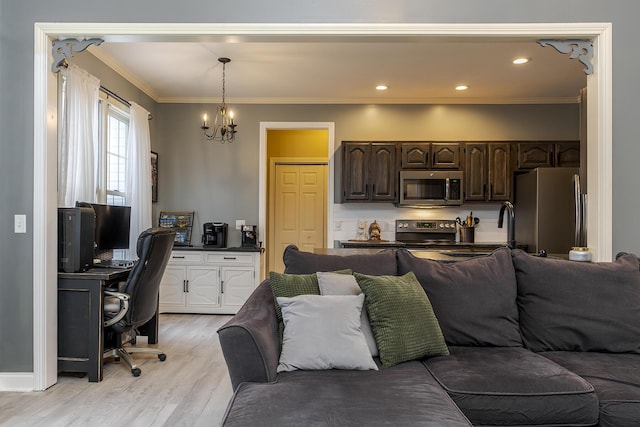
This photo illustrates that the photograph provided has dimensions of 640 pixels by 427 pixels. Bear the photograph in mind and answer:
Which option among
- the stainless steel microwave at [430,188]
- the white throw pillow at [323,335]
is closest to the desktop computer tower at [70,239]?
the white throw pillow at [323,335]

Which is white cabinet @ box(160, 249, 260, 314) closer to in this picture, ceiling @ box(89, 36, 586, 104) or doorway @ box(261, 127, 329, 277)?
doorway @ box(261, 127, 329, 277)

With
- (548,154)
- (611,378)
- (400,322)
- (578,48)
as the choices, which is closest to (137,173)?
(400,322)

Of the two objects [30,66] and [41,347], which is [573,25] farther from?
[41,347]

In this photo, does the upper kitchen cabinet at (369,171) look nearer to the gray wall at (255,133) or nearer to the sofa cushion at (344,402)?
the gray wall at (255,133)

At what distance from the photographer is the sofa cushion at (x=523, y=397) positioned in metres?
1.83

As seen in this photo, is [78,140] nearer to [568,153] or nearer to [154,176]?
[154,176]

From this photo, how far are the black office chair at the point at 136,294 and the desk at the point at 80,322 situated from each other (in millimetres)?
130

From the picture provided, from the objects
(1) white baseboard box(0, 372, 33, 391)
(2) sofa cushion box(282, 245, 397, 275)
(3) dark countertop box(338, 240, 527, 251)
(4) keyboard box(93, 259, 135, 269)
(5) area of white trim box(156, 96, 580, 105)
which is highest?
(5) area of white trim box(156, 96, 580, 105)

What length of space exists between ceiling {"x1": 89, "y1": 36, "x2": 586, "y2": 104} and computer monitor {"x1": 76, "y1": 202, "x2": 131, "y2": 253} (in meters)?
1.45

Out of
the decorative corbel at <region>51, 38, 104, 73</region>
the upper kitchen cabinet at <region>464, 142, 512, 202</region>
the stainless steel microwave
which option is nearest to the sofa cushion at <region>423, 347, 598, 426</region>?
the decorative corbel at <region>51, 38, 104, 73</region>

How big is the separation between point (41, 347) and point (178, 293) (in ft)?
8.23

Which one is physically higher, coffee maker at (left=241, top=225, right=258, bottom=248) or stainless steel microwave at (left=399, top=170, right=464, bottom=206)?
stainless steel microwave at (left=399, top=170, right=464, bottom=206)

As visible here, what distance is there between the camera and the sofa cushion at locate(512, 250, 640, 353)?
91.7 inches

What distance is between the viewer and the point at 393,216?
5906mm
